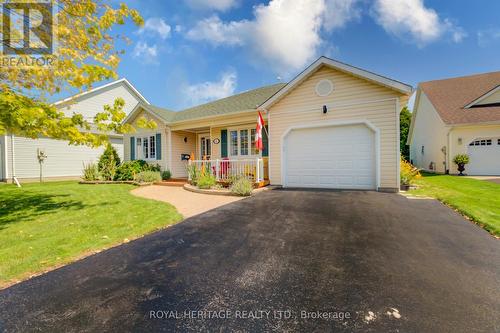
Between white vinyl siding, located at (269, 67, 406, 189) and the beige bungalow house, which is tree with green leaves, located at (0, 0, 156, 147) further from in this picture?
white vinyl siding, located at (269, 67, 406, 189)

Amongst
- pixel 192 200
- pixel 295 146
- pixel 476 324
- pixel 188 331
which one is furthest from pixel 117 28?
pixel 476 324

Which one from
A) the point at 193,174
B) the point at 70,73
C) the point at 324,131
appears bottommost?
the point at 193,174

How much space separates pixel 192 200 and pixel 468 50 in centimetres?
1814

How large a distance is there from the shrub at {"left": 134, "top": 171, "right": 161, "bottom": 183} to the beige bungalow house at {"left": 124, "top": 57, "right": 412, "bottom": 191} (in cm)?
402

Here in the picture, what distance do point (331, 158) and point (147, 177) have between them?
32.0 feet

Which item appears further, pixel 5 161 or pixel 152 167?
pixel 152 167

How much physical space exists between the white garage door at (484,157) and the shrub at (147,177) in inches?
761

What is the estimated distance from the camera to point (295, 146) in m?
9.42

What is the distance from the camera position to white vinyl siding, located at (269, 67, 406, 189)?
7734mm

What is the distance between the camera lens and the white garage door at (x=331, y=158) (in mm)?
8172

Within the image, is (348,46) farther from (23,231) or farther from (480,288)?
(23,231)

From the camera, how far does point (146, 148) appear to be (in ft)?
48.5

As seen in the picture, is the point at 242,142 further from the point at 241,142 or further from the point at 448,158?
the point at 448,158

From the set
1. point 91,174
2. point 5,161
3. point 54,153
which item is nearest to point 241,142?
point 91,174
